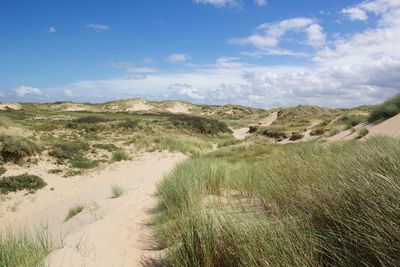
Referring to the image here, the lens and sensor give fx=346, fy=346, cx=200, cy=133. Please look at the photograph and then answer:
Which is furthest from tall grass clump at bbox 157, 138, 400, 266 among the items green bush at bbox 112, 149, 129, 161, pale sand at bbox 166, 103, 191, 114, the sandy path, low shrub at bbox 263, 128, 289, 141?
pale sand at bbox 166, 103, 191, 114

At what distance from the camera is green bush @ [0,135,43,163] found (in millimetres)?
15766

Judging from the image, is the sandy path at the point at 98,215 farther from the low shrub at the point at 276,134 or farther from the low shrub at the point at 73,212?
the low shrub at the point at 276,134

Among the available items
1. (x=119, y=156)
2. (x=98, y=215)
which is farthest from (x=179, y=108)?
(x=98, y=215)

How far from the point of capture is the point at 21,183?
521 inches

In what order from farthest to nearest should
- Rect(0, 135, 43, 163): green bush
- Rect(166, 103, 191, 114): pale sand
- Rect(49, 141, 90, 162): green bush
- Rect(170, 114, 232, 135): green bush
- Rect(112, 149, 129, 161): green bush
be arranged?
1. Rect(166, 103, 191, 114): pale sand
2. Rect(170, 114, 232, 135): green bush
3. Rect(112, 149, 129, 161): green bush
4. Rect(49, 141, 90, 162): green bush
5. Rect(0, 135, 43, 163): green bush

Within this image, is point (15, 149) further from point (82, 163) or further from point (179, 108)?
point (179, 108)

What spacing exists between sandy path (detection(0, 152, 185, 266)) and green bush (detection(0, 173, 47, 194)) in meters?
0.39

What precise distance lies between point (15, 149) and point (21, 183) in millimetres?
3306

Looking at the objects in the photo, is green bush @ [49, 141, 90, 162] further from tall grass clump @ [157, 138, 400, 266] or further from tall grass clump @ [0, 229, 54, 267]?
tall grass clump @ [157, 138, 400, 266]

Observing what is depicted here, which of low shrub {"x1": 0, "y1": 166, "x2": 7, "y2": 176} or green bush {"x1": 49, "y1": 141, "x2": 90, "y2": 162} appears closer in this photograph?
low shrub {"x1": 0, "y1": 166, "x2": 7, "y2": 176}

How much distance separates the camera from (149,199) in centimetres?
964

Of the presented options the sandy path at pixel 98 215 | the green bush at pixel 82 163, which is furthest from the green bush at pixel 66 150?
the sandy path at pixel 98 215

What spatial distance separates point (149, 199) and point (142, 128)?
89.3 feet

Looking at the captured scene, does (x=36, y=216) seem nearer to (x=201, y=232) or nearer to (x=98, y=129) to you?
(x=201, y=232)
